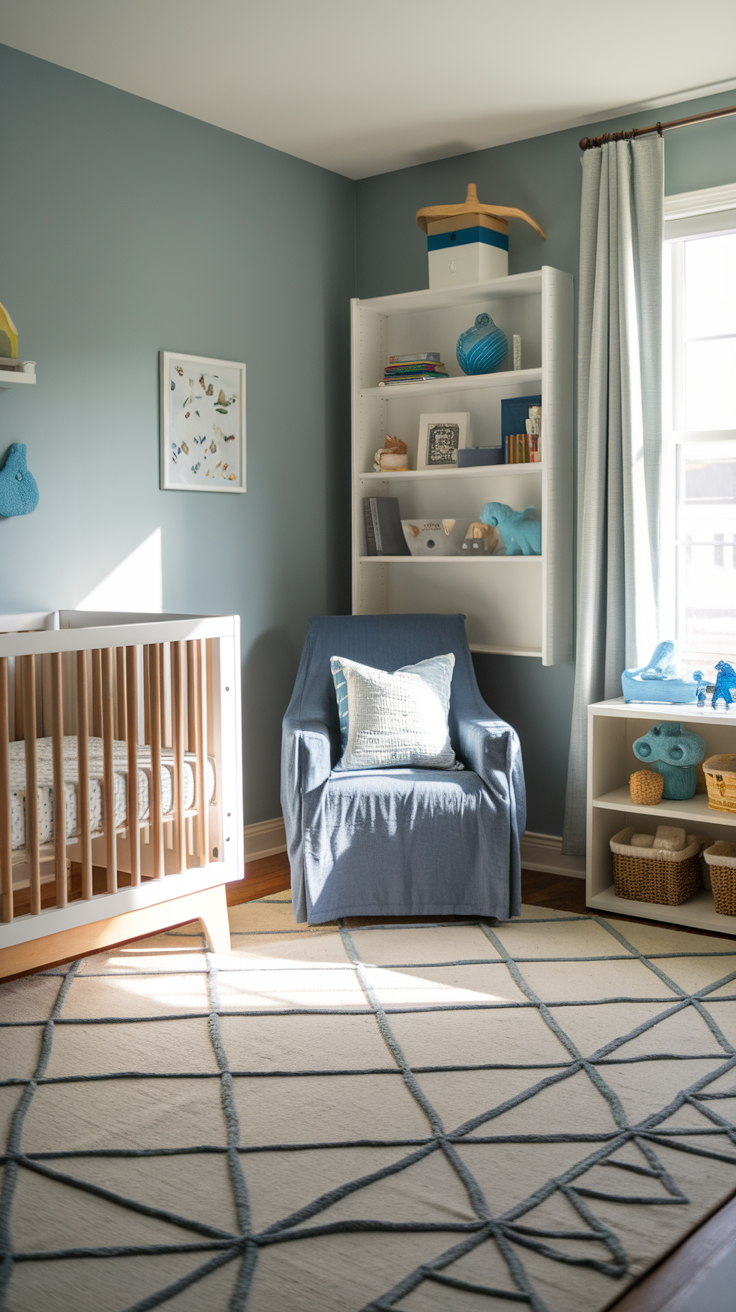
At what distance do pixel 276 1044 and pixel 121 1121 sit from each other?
0.40 m

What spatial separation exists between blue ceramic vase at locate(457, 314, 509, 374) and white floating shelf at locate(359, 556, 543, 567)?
0.62m

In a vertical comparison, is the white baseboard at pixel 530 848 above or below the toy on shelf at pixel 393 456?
below

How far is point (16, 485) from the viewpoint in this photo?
280cm

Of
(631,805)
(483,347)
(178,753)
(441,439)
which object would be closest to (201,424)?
(441,439)

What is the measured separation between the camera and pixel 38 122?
2854 mm

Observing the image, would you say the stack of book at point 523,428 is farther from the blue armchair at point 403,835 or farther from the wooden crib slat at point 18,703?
the wooden crib slat at point 18,703

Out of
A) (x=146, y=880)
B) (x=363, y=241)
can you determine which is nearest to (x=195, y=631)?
(x=146, y=880)

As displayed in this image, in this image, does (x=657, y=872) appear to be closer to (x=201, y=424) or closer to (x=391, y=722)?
(x=391, y=722)

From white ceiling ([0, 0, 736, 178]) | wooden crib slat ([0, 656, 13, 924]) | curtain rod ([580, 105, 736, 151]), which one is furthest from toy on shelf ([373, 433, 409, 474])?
wooden crib slat ([0, 656, 13, 924])

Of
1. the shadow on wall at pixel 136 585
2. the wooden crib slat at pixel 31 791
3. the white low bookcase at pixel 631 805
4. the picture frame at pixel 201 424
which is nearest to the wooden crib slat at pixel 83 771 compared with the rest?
the wooden crib slat at pixel 31 791

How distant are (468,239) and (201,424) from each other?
105 cm

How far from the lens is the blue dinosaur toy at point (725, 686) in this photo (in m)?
2.93

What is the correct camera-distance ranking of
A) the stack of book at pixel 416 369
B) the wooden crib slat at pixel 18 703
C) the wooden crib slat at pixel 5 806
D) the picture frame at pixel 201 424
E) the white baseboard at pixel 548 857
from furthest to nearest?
the stack of book at pixel 416 369
the white baseboard at pixel 548 857
the picture frame at pixel 201 424
the wooden crib slat at pixel 18 703
the wooden crib slat at pixel 5 806

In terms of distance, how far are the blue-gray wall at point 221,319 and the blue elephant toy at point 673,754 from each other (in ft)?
1.52
